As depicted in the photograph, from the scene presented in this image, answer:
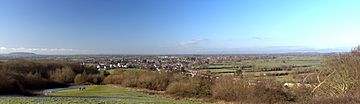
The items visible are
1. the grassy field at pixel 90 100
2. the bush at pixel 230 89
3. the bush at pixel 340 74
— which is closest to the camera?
the bush at pixel 340 74

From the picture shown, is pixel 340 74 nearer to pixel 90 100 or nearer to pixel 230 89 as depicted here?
pixel 90 100

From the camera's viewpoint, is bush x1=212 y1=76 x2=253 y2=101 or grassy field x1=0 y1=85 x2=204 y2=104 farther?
bush x1=212 y1=76 x2=253 y2=101

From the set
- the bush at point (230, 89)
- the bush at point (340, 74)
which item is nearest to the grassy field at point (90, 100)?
the bush at point (230, 89)

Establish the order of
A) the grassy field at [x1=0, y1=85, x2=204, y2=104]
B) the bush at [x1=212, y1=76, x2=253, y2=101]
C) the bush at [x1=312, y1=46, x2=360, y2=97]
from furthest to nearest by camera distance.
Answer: the bush at [x1=212, y1=76, x2=253, y2=101] → the grassy field at [x1=0, y1=85, x2=204, y2=104] → the bush at [x1=312, y1=46, x2=360, y2=97]

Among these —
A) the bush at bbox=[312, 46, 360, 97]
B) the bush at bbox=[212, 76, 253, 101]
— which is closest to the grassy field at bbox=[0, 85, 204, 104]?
the bush at bbox=[212, 76, 253, 101]

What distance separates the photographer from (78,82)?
10294 cm

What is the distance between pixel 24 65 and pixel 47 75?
7.49 meters

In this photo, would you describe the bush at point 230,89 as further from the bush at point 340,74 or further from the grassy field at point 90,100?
the bush at point 340,74

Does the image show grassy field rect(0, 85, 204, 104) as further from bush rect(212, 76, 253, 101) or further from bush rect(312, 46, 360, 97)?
bush rect(312, 46, 360, 97)

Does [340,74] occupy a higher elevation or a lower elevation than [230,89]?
higher

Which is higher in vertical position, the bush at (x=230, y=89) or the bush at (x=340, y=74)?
the bush at (x=340, y=74)

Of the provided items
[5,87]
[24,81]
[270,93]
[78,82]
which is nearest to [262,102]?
[270,93]

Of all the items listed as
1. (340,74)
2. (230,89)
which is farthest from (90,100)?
(230,89)

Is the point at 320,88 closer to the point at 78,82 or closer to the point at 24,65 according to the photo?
the point at 78,82
